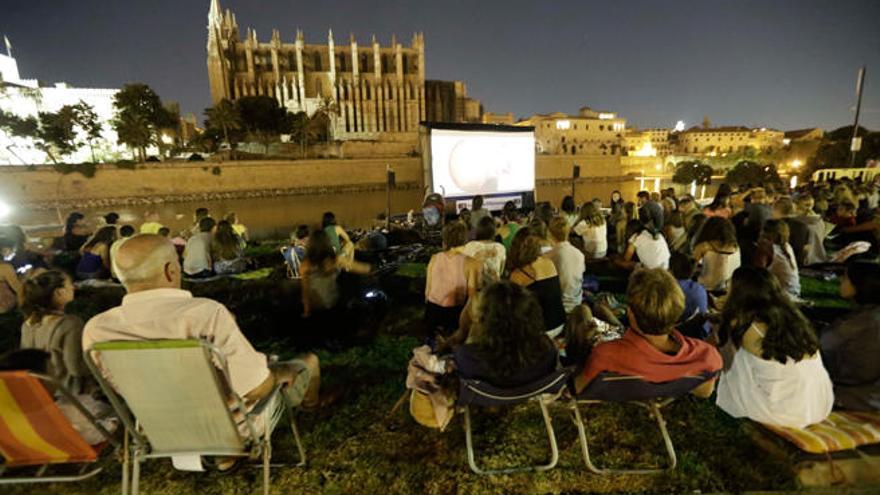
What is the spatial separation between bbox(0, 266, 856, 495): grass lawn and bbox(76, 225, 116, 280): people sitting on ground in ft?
15.4

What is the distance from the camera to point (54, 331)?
2.29 metres

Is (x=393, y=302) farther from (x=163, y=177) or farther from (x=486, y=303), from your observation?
(x=163, y=177)

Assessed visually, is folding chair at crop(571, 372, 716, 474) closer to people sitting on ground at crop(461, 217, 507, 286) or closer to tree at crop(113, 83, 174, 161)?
people sitting on ground at crop(461, 217, 507, 286)

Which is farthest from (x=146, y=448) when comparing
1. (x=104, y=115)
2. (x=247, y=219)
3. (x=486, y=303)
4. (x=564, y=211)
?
(x=104, y=115)

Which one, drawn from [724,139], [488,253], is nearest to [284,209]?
[488,253]

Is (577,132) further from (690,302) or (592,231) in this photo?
(690,302)

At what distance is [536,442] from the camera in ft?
8.30

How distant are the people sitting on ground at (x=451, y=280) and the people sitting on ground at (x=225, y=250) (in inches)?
155

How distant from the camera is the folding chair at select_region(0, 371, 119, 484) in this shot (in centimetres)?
160

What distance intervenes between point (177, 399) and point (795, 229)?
7280 mm

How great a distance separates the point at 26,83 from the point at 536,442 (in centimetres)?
7718

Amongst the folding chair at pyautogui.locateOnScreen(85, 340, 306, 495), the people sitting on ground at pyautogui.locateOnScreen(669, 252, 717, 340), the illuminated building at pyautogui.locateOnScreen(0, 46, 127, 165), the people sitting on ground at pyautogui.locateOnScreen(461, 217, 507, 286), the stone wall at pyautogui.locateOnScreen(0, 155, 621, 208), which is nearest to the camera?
the folding chair at pyautogui.locateOnScreen(85, 340, 306, 495)

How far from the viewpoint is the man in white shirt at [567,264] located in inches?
146

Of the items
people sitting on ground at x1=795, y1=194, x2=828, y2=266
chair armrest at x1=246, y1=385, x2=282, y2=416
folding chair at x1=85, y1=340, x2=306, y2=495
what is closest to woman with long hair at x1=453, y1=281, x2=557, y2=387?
chair armrest at x1=246, y1=385, x2=282, y2=416
